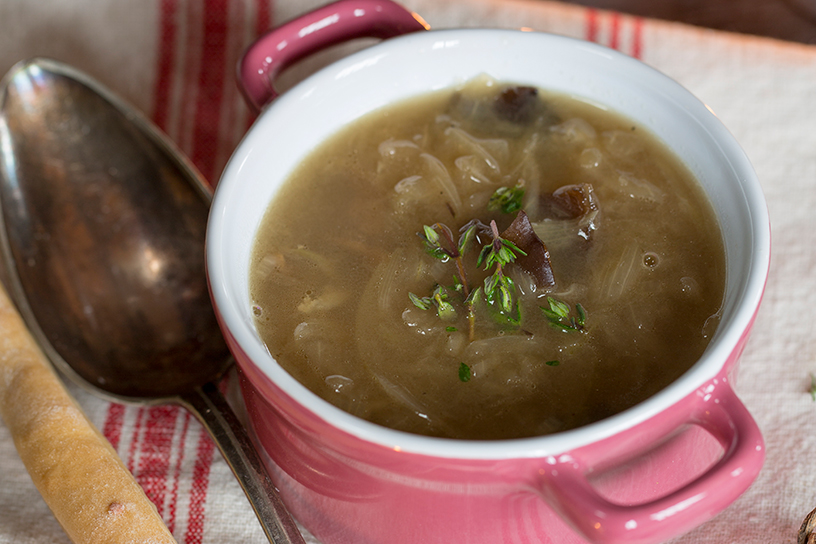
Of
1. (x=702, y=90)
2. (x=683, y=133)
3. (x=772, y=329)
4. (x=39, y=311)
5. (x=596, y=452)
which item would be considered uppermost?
(x=683, y=133)

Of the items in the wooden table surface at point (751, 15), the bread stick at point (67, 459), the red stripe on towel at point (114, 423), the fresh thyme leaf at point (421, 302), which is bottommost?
the red stripe on towel at point (114, 423)

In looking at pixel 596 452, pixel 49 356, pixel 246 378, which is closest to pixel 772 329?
pixel 596 452

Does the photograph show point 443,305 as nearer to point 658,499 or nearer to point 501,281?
point 501,281

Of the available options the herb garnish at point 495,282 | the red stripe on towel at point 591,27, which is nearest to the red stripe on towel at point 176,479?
the herb garnish at point 495,282

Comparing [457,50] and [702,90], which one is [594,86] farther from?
[702,90]

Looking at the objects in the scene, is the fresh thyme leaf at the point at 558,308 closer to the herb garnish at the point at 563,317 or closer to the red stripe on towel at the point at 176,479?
the herb garnish at the point at 563,317

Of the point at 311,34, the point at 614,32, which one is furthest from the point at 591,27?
the point at 311,34
